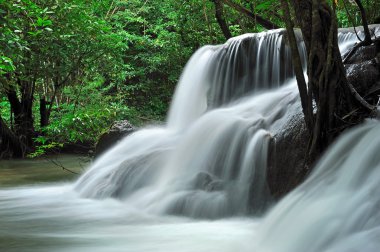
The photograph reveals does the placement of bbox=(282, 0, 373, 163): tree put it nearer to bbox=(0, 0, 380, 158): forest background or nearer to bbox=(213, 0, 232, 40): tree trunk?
bbox=(0, 0, 380, 158): forest background

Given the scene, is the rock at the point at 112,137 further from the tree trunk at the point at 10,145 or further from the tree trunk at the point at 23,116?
the tree trunk at the point at 23,116

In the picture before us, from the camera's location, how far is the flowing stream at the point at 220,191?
319 centimetres

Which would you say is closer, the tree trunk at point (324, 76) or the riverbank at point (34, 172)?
the tree trunk at point (324, 76)

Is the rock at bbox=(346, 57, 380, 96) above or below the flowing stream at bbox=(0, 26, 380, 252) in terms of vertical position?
above

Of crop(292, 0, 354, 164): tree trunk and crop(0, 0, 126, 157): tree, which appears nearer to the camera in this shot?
crop(292, 0, 354, 164): tree trunk

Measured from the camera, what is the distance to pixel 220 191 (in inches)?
185

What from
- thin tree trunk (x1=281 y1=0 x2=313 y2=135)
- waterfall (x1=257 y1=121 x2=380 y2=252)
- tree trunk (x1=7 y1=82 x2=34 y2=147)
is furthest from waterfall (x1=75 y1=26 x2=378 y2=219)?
tree trunk (x1=7 y1=82 x2=34 y2=147)

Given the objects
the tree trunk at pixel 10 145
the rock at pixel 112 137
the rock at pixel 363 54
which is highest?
the rock at pixel 363 54

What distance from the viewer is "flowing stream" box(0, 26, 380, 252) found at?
3193mm

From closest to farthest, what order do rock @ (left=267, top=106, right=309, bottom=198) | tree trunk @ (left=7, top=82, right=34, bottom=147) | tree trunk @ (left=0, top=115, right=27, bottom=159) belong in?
rock @ (left=267, top=106, right=309, bottom=198) < tree trunk @ (left=0, top=115, right=27, bottom=159) < tree trunk @ (left=7, top=82, right=34, bottom=147)

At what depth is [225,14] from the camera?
11.4m

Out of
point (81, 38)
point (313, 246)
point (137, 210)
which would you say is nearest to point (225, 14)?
point (81, 38)

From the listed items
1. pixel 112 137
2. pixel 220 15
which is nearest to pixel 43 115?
pixel 220 15

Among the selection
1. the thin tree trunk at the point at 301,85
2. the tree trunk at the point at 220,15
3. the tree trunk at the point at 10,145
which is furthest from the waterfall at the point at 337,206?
the tree trunk at the point at 10,145
